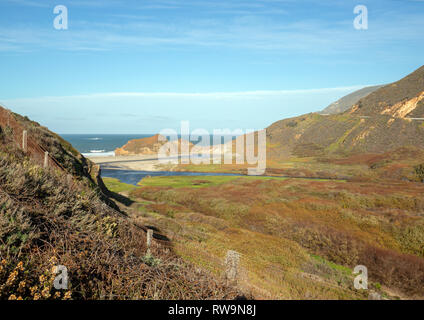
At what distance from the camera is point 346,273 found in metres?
13.1

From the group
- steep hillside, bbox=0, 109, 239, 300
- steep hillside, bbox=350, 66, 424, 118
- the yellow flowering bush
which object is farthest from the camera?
steep hillside, bbox=350, 66, 424, 118

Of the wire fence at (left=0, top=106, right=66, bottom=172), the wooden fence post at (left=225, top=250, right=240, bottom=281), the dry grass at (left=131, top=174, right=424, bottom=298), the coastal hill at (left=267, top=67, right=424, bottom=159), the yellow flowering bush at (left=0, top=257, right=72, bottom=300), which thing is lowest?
the dry grass at (left=131, top=174, right=424, bottom=298)

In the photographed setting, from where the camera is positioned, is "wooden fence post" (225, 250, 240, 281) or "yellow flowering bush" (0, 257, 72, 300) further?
"wooden fence post" (225, 250, 240, 281)

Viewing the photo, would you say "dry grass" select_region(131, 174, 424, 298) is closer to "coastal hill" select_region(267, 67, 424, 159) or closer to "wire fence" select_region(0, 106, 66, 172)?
"wire fence" select_region(0, 106, 66, 172)

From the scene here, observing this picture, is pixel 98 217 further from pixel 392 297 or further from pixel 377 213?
pixel 377 213

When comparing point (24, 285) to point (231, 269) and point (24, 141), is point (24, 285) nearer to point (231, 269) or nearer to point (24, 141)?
point (231, 269)

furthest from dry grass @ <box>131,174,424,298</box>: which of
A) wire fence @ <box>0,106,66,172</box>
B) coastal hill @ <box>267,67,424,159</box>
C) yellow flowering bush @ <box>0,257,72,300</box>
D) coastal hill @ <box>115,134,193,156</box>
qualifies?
coastal hill @ <box>115,134,193,156</box>

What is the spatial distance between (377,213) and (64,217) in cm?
2277

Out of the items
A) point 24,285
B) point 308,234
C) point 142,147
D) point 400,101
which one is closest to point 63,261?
point 24,285

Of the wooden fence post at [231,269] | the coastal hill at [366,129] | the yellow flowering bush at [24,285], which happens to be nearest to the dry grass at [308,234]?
the wooden fence post at [231,269]

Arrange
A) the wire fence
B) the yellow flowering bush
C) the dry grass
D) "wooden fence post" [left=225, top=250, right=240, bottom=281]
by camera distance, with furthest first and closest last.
Result: the wire fence, the dry grass, "wooden fence post" [left=225, top=250, right=240, bottom=281], the yellow flowering bush
